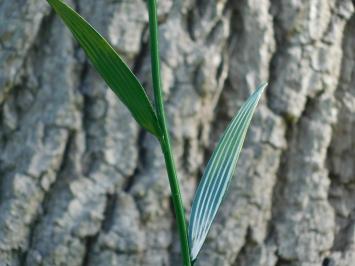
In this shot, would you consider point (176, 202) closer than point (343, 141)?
Yes

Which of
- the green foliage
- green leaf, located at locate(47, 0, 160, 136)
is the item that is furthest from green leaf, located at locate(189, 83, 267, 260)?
green leaf, located at locate(47, 0, 160, 136)

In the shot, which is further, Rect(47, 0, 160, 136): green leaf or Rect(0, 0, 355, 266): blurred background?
Rect(0, 0, 355, 266): blurred background

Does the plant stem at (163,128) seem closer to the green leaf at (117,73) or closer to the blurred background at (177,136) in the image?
the green leaf at (117,73)

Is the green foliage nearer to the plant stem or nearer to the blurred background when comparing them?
the plant stem

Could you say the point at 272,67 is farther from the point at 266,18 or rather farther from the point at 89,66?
the point at 89,66

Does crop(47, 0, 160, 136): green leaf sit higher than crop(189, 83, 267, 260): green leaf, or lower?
higher

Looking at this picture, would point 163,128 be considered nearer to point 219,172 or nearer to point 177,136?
point 219,172

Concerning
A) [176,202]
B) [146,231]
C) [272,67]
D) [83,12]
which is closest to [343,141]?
[272,67]

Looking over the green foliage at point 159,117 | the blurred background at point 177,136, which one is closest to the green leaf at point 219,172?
the green foliage at point 159,117
